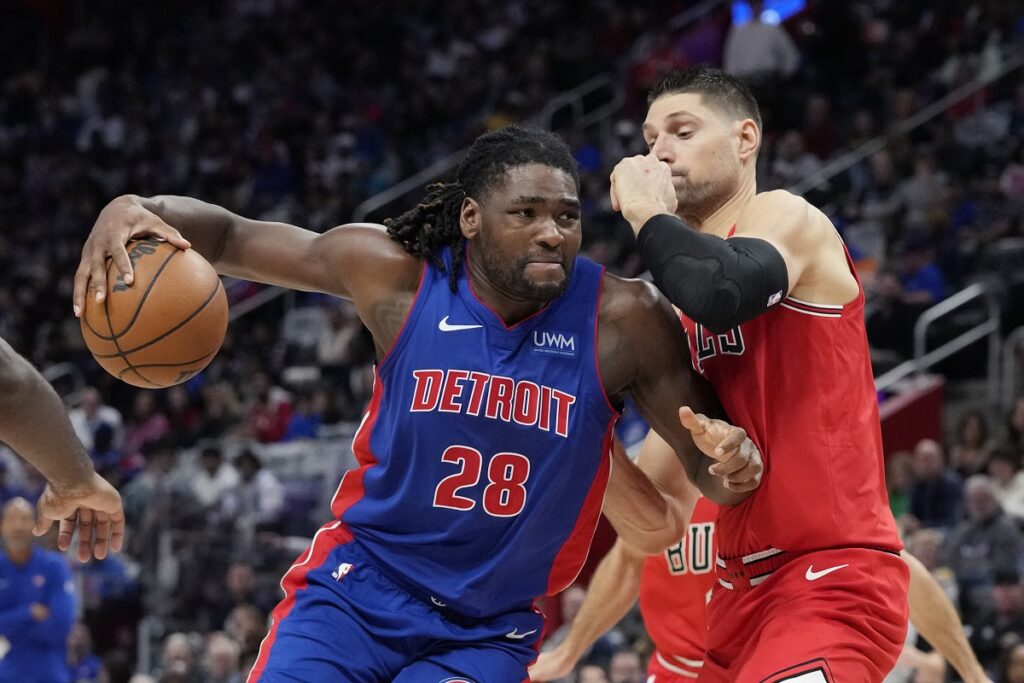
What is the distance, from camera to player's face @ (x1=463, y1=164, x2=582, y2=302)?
3619 millimetres

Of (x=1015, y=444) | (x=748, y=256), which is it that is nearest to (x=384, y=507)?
(x=748, y=256)

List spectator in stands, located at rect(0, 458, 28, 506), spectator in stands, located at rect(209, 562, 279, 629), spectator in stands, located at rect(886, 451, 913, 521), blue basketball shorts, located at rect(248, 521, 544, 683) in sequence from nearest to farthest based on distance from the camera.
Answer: blue basketball shorts, located at rect(248, 521, 544, 683) → spectator in stands, located at rect(886, 451, 913, 521) → spectator in stands, located at rect(209, 562, 279, 629) → spectator in stands, located at rect(0, 458, 28, 506)

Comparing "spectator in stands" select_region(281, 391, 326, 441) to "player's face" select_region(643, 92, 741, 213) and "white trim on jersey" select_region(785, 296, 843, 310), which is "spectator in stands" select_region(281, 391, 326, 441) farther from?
"white trim on jersey" select_region(785, 296, 843, 310)

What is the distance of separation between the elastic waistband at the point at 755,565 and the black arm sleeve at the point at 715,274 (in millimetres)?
603

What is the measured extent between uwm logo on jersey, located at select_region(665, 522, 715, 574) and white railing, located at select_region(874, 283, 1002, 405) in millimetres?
5642

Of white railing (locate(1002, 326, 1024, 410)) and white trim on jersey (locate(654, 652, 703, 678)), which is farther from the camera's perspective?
white railing (locate(1002, 326, 1024, 410))

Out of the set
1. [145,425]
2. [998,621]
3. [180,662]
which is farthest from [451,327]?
[145,425]

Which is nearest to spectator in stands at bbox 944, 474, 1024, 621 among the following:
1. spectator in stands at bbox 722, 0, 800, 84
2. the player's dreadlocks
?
the player's dreadlocks

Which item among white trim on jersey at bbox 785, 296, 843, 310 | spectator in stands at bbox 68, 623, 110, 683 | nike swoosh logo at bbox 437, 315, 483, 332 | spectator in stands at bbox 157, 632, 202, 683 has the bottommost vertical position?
spectator in stands at bbox 68, 623, 110, 683

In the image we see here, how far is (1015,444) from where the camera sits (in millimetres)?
8930

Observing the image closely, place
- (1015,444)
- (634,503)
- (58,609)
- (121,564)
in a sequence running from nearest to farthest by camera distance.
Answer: (634,503) < (58,609) < (1015,444) < (121,564)

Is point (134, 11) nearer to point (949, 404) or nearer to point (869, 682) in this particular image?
point (949, 404)

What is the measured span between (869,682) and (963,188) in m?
8.57

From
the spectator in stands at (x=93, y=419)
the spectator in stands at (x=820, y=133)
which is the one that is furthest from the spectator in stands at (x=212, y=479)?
the spectator in stands at (x=820, y=133)
